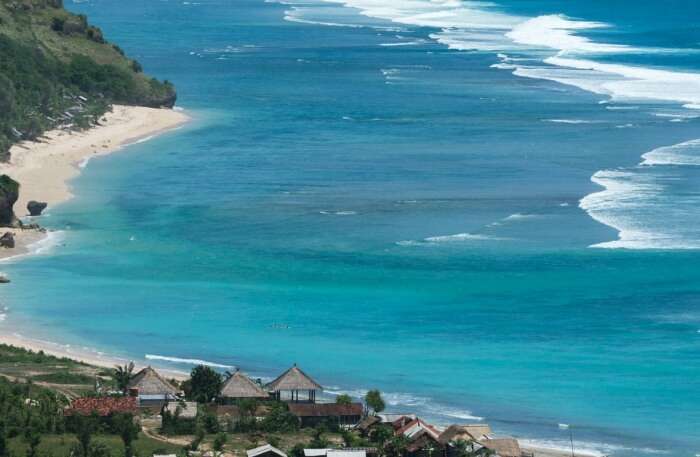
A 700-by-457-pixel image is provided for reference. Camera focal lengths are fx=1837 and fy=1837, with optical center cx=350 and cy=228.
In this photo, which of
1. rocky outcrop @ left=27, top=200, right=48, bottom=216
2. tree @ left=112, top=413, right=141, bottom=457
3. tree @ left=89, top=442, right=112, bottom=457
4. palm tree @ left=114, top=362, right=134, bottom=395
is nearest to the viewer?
tree @ left=89, top=442, right=112, bottom=457

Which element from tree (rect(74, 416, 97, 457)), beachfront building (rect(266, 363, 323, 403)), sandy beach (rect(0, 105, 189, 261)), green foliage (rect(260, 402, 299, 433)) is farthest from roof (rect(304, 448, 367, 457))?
sandy beach (rect(0, 105, 189, 261))

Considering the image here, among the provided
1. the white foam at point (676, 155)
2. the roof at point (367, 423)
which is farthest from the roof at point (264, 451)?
the white foam at point (676, 155)

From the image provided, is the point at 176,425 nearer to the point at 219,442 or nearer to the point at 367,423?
the point at 219,442

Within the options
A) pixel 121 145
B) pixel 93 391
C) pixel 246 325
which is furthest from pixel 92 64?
pixel 93 391

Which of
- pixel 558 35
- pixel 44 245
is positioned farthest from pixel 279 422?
pixel 558 35

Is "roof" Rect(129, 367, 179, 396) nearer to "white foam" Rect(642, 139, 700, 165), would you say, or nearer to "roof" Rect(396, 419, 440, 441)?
"roof" Rect(396, 419, 440, 441)

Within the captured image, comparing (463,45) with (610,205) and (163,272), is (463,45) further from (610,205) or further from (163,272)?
(163,272)
